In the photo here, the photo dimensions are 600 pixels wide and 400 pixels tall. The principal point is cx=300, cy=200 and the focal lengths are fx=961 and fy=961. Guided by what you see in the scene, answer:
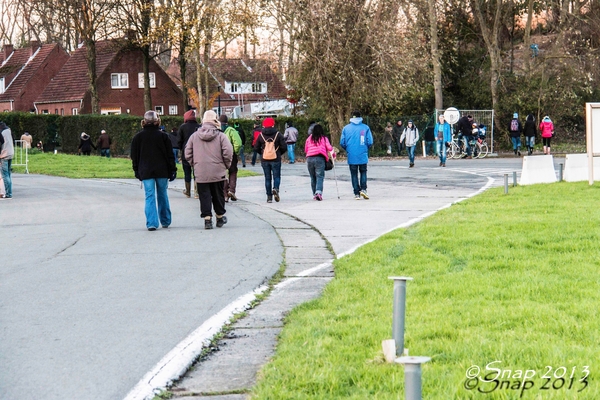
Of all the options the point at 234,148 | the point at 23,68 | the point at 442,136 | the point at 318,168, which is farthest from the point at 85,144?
the point at 23,68

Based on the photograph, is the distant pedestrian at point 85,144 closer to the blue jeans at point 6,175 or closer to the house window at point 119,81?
the blue jeans at point 6,175

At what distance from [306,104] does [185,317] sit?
1657 inches

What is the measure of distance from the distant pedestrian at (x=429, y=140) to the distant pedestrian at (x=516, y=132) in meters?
3.84

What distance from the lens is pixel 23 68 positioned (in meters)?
83.1

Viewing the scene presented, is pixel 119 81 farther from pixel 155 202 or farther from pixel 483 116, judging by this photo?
pixel 155 202

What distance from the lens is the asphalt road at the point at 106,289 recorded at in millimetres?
5945

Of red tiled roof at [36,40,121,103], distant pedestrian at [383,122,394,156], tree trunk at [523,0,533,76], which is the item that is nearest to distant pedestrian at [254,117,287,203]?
distant pedestrian at [383,122,394,156]

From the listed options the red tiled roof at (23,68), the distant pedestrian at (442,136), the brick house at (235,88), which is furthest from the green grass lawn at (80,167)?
the red tiled roof at (23,68)

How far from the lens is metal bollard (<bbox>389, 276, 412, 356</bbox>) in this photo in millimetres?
5051

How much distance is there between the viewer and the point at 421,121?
152ft

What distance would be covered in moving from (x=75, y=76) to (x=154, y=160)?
63.3 metres

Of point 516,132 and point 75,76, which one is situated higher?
point 75,76

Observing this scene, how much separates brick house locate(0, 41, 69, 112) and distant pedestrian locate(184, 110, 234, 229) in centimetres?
6931

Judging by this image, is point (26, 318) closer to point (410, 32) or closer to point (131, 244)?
point (131, 244)
